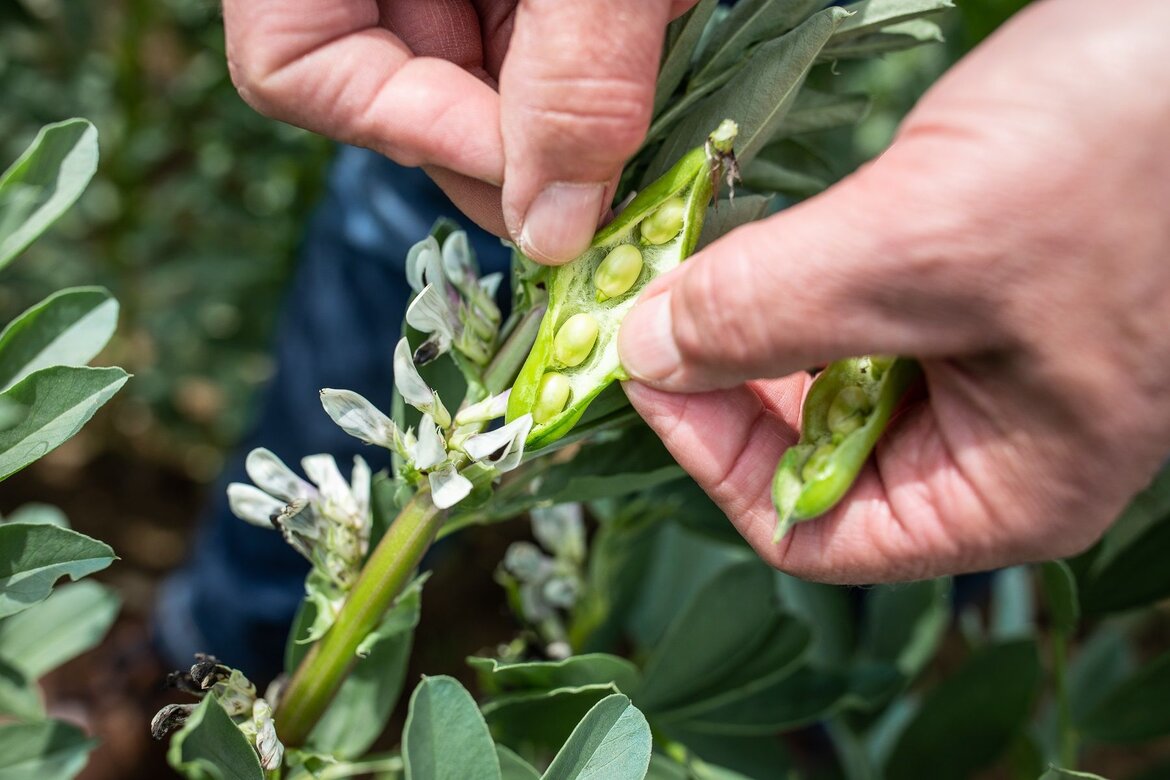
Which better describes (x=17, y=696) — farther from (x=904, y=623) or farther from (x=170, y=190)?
(x=170, y=190)

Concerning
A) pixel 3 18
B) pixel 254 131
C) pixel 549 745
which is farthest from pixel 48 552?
pixel 3 18

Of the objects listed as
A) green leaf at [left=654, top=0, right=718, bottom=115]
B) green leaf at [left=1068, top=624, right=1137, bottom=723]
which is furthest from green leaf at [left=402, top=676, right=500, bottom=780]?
green leaf at [left=1068, top=624, right=1137, bottom=723]

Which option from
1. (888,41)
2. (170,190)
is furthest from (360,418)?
(170,190)

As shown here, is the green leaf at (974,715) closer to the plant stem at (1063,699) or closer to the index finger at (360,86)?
the plant stem at (1063,699)

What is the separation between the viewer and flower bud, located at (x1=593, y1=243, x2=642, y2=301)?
71 centimetres

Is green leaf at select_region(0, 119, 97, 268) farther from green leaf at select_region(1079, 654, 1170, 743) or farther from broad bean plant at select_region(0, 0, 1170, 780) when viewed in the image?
green leaf at select_region(1079, 654, 1170, 743)

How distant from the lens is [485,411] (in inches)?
27.3

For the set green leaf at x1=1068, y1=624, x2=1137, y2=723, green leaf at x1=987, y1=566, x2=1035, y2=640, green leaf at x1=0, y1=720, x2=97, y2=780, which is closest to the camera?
green leaf at x1=0, y1=720, x2=97, y2=780

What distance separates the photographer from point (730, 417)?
67 cm

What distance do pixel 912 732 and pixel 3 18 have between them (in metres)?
1.85

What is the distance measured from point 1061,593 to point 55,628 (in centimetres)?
94

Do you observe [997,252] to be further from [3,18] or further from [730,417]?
[3,18]

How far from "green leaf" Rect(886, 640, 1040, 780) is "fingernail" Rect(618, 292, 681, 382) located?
0.67 m

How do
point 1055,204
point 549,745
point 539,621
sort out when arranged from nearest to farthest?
1. point 1055,204
2. point 549,745
3. point 539,621
